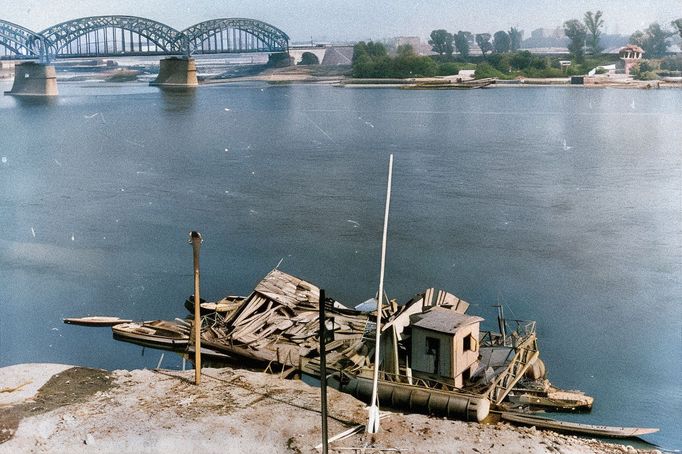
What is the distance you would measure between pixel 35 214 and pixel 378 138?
26.1 m

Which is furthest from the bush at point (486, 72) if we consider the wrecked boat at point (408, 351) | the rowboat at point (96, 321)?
the rowboat at point (96, 321)

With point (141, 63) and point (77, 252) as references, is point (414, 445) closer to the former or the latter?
point (77, 252)

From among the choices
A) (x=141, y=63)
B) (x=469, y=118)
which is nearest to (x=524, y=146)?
(x=469, y=118)

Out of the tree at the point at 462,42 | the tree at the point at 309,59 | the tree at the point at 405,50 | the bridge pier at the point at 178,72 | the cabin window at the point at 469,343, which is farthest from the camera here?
the bridge pier at the point at 178,72

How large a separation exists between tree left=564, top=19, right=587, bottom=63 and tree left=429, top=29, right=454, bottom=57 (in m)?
14.4

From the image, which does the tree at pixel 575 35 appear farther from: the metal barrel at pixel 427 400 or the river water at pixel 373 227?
the metal barrel at pixel 427 400

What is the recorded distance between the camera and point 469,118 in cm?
6688

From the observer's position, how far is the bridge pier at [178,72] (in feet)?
362

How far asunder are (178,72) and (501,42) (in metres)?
45.2

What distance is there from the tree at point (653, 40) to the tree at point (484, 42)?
1736 centimetres

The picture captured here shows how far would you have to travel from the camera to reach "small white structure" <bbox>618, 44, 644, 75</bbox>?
93900 millimetres

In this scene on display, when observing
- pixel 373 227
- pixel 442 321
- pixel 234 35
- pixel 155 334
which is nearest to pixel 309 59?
pixel 234 35

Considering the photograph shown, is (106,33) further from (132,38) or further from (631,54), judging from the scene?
(631,54)

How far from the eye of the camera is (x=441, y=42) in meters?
98.5
